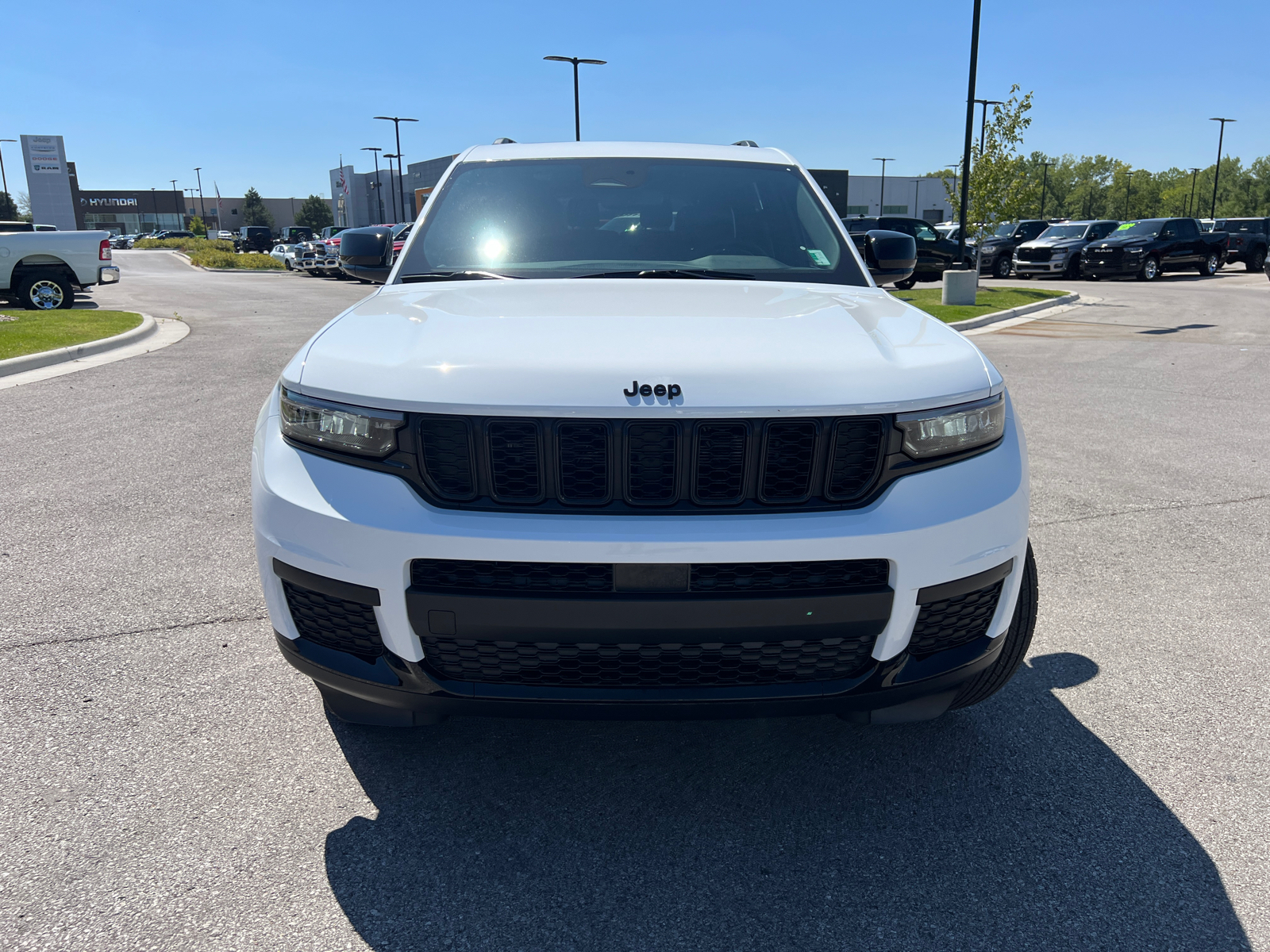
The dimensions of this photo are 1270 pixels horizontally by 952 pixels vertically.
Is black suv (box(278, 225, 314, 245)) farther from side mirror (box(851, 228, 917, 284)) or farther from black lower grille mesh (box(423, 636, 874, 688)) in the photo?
black lower grille mesh (box(423, 636, 874, 688))

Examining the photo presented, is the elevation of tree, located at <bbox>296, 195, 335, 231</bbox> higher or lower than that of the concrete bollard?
higher

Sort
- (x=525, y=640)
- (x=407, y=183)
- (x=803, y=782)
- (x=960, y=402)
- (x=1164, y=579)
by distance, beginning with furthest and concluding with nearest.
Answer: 1. (x=407, y=183)
2. (x=1164, y=579)
3. (x=803, y=782)
4. (x=960, y=402)
5. (x=525, y=640)

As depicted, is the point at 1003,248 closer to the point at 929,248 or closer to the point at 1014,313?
the point at 929,248

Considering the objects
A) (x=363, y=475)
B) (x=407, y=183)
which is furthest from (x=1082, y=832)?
(x=407, y=183)

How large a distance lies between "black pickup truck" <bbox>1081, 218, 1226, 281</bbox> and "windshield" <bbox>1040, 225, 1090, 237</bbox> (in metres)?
0.86

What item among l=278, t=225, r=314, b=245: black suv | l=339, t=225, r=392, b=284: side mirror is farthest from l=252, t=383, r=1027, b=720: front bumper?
l=278, t=225, r=314, b=245: black suv

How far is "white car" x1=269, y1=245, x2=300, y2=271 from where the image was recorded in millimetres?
41884

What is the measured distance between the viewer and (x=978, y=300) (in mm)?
20375

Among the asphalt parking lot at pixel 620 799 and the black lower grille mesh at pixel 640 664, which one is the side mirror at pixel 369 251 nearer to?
the asphalt parking lot at pixel 620 799

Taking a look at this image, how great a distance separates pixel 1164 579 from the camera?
169 inches

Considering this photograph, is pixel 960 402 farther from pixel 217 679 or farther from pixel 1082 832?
pixel 217 679

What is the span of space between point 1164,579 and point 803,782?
2.48 metres

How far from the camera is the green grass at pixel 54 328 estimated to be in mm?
11664

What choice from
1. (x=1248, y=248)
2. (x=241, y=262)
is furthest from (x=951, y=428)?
(x=241, y=262)
